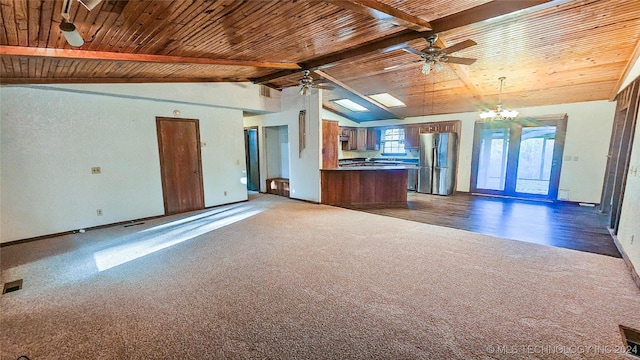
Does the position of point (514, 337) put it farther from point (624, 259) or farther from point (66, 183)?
point (66, 183)

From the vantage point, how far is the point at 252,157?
838 cm

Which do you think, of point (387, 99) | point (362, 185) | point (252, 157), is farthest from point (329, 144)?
point (252, 157)

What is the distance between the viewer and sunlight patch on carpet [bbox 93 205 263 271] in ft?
11.1

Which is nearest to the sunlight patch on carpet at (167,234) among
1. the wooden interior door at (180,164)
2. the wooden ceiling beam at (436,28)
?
the wooden interior door at (180,164)

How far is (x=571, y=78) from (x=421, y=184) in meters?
4.08

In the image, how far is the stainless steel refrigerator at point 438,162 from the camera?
7512 mm

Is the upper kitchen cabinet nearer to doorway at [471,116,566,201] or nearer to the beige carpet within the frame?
doorway at [471,116,566,201]

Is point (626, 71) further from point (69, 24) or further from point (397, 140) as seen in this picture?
point (69, 24)

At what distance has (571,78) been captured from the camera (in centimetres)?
486

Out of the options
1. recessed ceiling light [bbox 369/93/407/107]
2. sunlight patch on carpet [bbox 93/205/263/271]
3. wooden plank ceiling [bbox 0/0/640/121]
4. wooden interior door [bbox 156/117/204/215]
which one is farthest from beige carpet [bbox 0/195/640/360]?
recessed ceiling light [bbox 369/93/407/107]

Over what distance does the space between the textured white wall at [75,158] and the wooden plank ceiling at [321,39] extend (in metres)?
0.47

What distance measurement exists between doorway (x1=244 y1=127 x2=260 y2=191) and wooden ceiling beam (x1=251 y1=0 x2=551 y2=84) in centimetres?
374

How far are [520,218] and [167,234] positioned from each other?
6.42 metres

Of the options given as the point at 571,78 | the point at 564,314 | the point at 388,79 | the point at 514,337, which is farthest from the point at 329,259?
the point at 571,78
